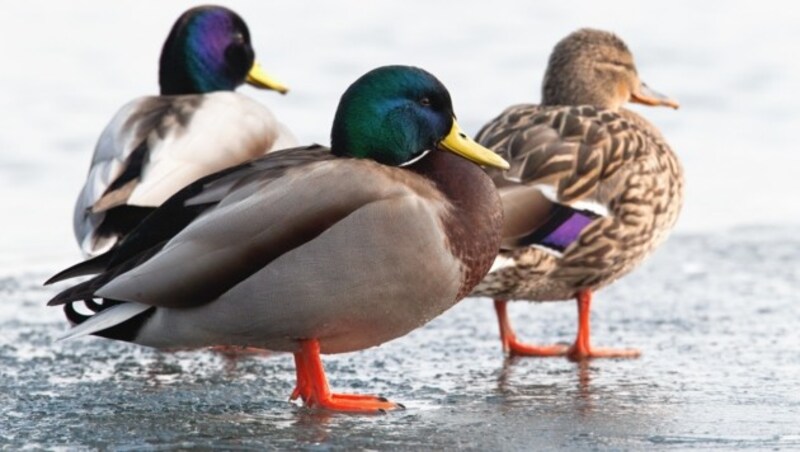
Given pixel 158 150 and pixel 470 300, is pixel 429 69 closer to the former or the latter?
pixel 470 300

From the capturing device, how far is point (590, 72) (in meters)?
7.26

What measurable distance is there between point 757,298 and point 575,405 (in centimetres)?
222

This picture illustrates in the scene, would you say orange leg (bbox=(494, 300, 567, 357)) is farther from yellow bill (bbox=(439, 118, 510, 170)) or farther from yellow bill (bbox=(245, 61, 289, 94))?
yellow bill (bbox=(245, 61, 289, 94))

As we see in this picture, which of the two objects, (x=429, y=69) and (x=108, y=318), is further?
(x=429, y=69)

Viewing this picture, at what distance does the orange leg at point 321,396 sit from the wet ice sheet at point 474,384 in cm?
5

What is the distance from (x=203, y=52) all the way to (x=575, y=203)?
2.37m

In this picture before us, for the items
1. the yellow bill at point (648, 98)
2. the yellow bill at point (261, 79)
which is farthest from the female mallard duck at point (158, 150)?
the yellow bill at point (648, 98)

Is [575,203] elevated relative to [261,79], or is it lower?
lower

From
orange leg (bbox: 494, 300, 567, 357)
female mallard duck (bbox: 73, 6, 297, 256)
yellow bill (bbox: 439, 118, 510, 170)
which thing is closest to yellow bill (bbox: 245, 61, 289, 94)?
female mallard duck (bbox: 73, 6, 297, 256)

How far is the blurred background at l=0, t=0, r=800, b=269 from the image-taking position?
9.27m

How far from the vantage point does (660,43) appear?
1350cm

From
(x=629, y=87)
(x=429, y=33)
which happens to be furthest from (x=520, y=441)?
(x=429, y=33)

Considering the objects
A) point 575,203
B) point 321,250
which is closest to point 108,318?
point 321,250

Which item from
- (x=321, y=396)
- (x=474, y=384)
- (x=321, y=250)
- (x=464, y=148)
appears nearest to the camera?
(x=321, y=250)
